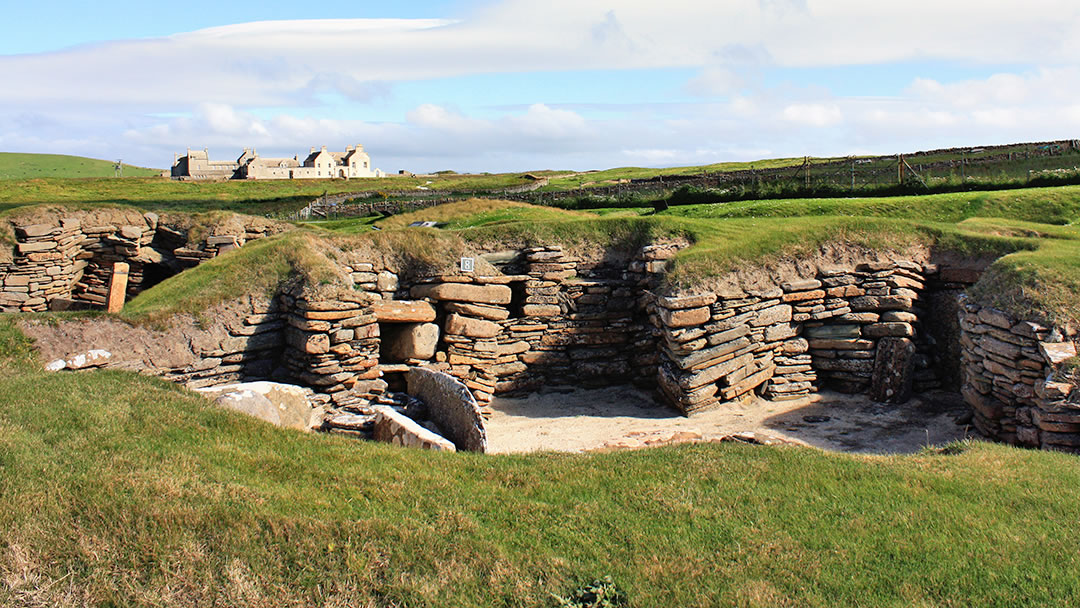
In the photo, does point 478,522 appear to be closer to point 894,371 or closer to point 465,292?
point 465,292

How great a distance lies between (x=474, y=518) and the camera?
286 inches

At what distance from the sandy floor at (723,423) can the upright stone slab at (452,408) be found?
1241 millimetres

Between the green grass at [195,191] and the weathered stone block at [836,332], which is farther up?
the green grass at [195,191]

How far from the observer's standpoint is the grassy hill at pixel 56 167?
90.6 m

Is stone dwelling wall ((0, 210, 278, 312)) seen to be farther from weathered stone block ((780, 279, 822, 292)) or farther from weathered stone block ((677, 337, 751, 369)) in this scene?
weathered stone block ((780, 279, 822, 292))

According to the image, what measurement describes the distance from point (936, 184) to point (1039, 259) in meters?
14.7

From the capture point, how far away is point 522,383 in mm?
17422

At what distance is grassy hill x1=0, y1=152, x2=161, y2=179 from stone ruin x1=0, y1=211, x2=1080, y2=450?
89330mm

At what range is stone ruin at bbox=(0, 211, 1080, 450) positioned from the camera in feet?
43.0

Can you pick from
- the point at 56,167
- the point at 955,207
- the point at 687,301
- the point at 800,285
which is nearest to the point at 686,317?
the point at 687,301

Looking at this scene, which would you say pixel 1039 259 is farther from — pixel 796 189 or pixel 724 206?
pixel 796 189

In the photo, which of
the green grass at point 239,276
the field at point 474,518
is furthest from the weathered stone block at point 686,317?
the green grass at point 239,276

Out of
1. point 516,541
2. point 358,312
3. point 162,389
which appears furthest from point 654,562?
point 358,312

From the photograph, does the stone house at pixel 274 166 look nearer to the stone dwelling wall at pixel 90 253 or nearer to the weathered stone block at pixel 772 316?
the stone dwelling wall at pixel 90 253
